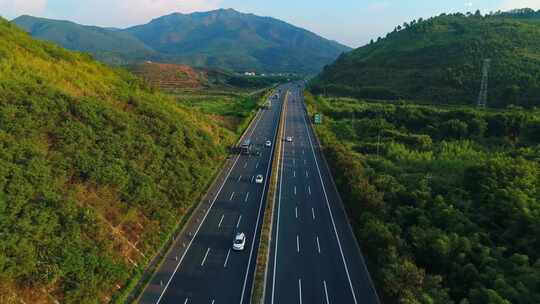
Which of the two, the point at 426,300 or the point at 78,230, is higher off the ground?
the point at 78,230

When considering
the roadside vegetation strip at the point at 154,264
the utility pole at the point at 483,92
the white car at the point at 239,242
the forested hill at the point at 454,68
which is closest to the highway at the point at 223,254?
the white car at the point at 239,242

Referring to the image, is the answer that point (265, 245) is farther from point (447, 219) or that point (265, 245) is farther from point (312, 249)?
point (447, 219)

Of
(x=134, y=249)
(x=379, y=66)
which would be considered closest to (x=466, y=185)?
(x=134, y=249)

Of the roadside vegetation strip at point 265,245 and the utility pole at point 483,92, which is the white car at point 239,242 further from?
the utility pole at point 483,92

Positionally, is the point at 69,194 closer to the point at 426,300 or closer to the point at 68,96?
the point at 68,96

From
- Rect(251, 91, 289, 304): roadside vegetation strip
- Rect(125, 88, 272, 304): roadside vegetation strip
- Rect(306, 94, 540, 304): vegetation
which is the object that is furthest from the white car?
Rect(306, 94, 540, 304): vegetation

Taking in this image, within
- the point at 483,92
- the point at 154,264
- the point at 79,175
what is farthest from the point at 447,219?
the point at 483,92
